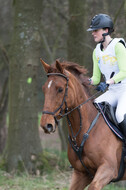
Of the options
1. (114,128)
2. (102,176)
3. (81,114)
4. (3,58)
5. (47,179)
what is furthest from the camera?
(3,58)

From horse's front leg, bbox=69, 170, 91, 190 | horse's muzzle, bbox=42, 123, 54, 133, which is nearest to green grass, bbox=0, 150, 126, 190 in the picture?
horse's front leg, bbox=69, 170, 91, 190

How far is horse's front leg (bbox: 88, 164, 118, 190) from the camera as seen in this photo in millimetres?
4395

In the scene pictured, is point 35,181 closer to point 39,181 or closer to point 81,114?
point 39,181

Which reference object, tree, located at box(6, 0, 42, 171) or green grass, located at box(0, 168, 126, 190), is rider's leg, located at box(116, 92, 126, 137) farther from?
tree, located at box(6, 0, 42, 171)

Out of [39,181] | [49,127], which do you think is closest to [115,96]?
[49,127]

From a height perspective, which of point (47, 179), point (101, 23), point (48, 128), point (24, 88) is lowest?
point (47, 179)

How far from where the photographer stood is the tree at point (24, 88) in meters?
8.98

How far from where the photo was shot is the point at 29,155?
29.5 feet

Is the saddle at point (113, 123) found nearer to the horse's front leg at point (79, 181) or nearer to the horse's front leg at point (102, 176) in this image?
the horse's front leg at point (102, 176)

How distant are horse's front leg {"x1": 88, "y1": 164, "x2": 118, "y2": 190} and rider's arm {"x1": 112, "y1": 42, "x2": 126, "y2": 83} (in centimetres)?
116

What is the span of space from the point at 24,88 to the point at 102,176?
16.4 feet

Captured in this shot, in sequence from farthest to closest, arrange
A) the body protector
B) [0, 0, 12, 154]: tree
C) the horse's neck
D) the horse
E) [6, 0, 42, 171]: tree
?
[0, 0, 12, 154]: tree
[6, 0, 42, 171]: tree
the body protector
the horse's neck
the horse

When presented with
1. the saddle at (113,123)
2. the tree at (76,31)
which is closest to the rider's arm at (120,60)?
the saddle at (113,123)

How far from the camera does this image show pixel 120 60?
15.9 feet
